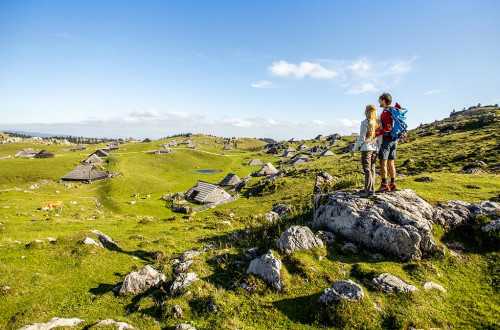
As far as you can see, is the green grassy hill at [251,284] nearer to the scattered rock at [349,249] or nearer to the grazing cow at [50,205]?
the scattered rock at [349,249]

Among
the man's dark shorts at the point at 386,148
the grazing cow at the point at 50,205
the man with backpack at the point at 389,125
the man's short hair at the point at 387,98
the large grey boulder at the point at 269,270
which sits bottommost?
the grazing cow at the point at 50,205

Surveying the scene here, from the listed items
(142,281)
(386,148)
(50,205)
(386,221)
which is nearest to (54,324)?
(142,281)

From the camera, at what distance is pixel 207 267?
1111 cm

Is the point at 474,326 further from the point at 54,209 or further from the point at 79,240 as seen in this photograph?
the point at 54,209

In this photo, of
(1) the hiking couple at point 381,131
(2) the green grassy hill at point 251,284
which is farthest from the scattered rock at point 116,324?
(1) the hiking couple at point 381,131

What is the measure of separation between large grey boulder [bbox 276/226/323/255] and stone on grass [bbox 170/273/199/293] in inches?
158

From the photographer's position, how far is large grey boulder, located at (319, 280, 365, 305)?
773 cm

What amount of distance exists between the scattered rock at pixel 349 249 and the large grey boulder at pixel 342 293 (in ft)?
9.44

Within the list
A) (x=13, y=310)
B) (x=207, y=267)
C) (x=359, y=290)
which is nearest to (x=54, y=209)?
(x=13, y=310)

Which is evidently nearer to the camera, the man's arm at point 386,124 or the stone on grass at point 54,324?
the stone on grass at point 54,324


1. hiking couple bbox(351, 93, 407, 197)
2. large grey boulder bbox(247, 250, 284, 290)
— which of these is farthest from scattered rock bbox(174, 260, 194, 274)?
hiking couple bbox(351, 93, 407, 197)

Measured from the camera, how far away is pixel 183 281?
382 inches

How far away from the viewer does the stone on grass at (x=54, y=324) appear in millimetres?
7477

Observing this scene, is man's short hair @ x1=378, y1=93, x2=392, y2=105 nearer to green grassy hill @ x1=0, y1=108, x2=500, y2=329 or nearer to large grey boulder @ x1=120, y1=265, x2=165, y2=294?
green grassy hill @ x1=0, y1=108, x2=500, y2=329
